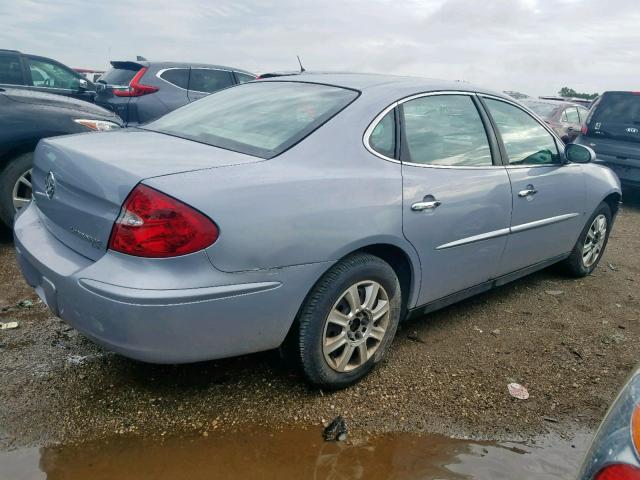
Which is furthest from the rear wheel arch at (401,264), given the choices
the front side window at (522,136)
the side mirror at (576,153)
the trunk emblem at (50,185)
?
the side mirror at (576,153)

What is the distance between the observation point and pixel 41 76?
8.30 meters

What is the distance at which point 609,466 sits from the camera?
1285 millimetres

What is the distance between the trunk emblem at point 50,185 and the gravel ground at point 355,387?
3.01 feet

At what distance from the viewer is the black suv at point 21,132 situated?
4457mm

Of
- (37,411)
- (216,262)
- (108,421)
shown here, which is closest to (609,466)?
(216,262)

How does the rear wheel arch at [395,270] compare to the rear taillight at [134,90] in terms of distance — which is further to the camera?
the rear taillight at [134,90]

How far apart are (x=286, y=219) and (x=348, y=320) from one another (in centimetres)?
67

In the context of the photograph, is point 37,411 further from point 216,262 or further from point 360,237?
point 360,237

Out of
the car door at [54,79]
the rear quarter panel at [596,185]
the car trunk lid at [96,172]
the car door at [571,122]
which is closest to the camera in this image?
the car trunk lid at [96,172]

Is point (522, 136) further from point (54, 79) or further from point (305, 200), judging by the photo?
point (54, 79)

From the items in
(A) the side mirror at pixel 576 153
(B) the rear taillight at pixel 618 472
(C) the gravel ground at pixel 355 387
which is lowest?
(C) the gravel ground at pixel 355 387

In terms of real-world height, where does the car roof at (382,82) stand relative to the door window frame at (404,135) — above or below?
above

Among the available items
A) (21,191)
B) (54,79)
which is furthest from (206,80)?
(21,191)

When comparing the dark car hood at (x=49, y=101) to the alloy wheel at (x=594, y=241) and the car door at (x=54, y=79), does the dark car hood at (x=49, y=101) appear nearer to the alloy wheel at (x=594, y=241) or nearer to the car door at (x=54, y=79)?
the car door at (x=54, y=79)
